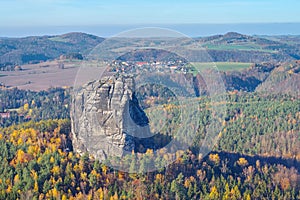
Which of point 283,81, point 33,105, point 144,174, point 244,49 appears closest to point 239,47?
point 244,49

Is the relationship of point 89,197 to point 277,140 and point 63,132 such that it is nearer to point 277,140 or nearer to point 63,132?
point 63,132

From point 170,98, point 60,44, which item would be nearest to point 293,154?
→ point 170,98

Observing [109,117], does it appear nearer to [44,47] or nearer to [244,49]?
[244,49]

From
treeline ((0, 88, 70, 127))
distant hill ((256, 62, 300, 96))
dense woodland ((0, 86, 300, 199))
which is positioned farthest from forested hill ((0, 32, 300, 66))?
dense woodland ((0, 86, 300, 199))

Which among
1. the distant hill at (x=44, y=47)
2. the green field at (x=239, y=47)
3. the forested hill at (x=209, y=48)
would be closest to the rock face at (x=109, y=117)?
the forested hill at (x=209, y=48)

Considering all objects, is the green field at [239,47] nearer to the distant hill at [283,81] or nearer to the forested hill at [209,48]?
the forested hill at [209,48]
